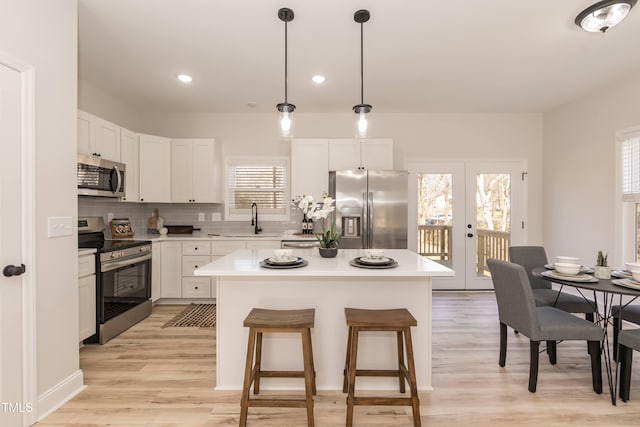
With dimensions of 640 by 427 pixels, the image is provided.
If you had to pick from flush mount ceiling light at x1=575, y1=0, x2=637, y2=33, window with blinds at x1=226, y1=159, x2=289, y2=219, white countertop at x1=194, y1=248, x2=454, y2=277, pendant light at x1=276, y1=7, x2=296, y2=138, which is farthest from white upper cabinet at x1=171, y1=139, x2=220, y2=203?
flush mount ceiling light at x1=575, y1=0, x2=637, y2=33

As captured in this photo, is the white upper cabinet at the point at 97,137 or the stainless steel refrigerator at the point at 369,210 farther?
the stainless steel refrigerator at the point at 369,210

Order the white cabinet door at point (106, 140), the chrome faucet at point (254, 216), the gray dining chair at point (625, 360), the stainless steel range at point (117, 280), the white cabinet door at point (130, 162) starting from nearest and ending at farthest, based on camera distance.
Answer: the gray dining chair at point (625, 360), the stainless steel range at point (117, 280), the white cabinet door at point (106, 140), the white cabinet door at point (130, 162), the chrome faucet at point (254, 216)

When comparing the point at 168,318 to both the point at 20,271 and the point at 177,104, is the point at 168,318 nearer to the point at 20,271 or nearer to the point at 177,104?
the point at 20,271

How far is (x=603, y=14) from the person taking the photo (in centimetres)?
227

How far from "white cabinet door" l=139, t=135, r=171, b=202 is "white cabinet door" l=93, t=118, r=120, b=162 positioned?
45 cm

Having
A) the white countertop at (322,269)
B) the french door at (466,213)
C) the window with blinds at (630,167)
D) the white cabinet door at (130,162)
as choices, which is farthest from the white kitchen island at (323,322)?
the window with blinds at (630,167)

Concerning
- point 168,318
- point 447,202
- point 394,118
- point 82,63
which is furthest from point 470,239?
point 82,63

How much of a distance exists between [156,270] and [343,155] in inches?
112

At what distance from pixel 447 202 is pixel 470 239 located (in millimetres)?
652

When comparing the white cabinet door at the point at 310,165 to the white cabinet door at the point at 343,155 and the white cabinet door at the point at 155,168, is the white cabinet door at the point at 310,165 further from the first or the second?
the white cabinet door at the point at 155,168

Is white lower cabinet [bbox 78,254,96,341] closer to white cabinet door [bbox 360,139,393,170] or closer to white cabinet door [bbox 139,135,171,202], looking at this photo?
white cabinet door [bbox 139,135,171,202]

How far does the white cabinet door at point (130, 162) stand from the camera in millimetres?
3939

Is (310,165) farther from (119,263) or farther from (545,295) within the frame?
(545,295)

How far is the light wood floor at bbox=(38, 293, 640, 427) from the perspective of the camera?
196 centimetres
